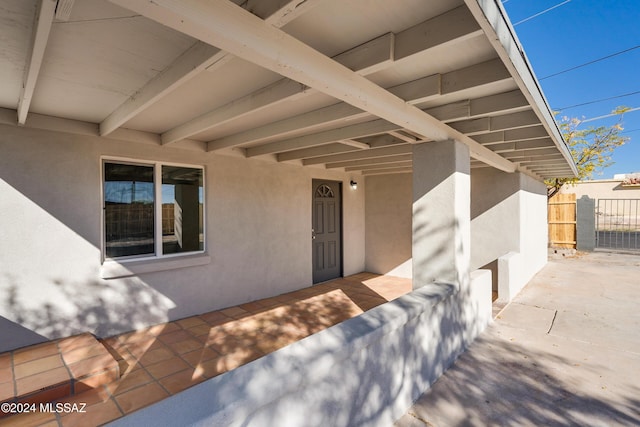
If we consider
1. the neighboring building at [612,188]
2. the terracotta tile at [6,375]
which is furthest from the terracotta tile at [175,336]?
the neighboring building at [612,188]

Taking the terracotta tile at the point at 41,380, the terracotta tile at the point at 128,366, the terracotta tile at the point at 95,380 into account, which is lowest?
the terracotta tile at the point at 128,366

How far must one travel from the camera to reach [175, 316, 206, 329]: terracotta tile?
169 inches

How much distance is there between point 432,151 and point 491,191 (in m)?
3.67

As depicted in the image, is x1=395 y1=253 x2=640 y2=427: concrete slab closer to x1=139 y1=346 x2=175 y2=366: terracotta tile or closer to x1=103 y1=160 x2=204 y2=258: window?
x1=139 y1=346 x2=175 y2=366: terracotta tile

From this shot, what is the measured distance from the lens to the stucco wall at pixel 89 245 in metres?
3.31

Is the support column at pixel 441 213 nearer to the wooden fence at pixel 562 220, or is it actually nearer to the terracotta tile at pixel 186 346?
the terracotta tile at pixel 186 346

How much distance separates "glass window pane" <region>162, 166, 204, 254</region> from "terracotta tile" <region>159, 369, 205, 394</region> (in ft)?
6.52

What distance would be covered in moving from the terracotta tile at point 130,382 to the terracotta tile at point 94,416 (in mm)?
188

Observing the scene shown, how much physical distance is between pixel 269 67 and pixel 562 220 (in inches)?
531

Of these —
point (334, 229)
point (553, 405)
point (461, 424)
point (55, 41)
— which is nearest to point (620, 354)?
point (553, 405)

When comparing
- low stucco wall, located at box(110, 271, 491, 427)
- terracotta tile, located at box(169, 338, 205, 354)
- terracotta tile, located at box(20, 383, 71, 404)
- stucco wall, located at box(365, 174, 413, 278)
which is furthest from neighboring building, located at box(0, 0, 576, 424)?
stucco wall, located at box(365, 174, 413, 278)

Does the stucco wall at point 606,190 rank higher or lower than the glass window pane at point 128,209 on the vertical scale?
higher

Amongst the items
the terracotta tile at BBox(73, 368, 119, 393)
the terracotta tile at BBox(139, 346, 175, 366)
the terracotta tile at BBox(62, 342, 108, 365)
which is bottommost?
the terracotta tile at BBox(139, 346, 175, 366)

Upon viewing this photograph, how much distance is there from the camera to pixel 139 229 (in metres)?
4.30
